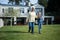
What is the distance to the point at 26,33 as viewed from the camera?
127 centimetres

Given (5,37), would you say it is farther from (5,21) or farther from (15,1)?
(15,1)

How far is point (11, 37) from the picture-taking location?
3.90 ft

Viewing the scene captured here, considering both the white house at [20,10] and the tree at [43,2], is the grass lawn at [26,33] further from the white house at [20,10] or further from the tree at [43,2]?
the tree at [43,2]

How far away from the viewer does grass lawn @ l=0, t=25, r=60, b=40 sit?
3.92 ft

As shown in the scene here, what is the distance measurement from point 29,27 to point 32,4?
0.59 ft

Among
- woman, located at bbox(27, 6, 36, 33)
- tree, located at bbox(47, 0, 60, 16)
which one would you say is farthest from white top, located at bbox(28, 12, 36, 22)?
tree, located at bbox(47, 0, 60, 16)

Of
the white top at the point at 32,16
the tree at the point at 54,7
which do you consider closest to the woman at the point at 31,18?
the white top at the point at 32,16

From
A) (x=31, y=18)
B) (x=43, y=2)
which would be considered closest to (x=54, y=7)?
(x=43, y=2)

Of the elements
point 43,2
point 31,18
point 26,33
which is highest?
point 43,2

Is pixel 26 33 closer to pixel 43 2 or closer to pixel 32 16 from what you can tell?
pixel 32 16

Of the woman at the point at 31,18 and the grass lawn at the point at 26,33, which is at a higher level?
the woman at the point at 31,18

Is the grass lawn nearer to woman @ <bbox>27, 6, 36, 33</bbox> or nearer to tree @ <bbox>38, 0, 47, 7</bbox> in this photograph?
woman @ <bbox>27, 6, 36, 33</bbox>

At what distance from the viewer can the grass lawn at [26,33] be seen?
1196 mm

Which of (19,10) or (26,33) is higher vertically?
(19,10)
